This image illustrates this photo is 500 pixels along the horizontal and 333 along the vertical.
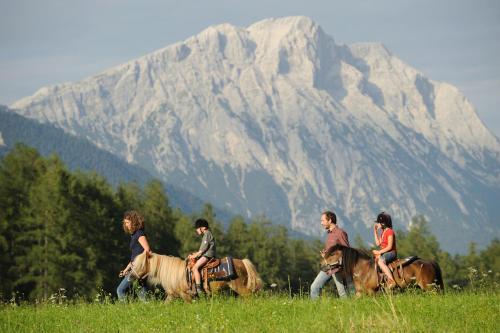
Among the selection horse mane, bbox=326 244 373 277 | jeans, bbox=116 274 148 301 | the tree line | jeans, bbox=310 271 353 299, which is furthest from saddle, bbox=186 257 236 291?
the tree line

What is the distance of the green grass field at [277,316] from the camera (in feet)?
A: 43.4

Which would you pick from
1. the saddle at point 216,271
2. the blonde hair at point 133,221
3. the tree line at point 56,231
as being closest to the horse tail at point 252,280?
the saddle at point 216,271

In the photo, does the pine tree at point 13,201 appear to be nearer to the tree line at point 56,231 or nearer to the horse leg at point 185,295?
the tree line at point 56,231

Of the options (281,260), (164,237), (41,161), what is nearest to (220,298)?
(41,161)

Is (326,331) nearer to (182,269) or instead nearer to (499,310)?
(499,310)

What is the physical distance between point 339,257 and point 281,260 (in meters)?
89.2

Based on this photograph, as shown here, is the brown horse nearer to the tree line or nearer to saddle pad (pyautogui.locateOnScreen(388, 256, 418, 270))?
saddle pad (pyautogui.locateOnScreen(388, 256, 418, 270))

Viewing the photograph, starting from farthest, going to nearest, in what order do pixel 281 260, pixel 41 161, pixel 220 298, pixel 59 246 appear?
pixel 281 260 < pixel 41 161 < pixel 59 246 < pixel 220 298

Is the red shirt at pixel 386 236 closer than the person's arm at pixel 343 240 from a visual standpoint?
Yes

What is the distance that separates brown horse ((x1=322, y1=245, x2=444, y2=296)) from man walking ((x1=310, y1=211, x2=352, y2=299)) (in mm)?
194

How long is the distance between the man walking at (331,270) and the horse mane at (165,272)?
11.2 feet

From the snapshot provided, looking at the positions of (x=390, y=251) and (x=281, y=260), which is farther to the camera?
(x=281, y=260)

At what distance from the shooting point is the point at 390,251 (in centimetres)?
1944

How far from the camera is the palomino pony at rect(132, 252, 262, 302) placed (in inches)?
780
